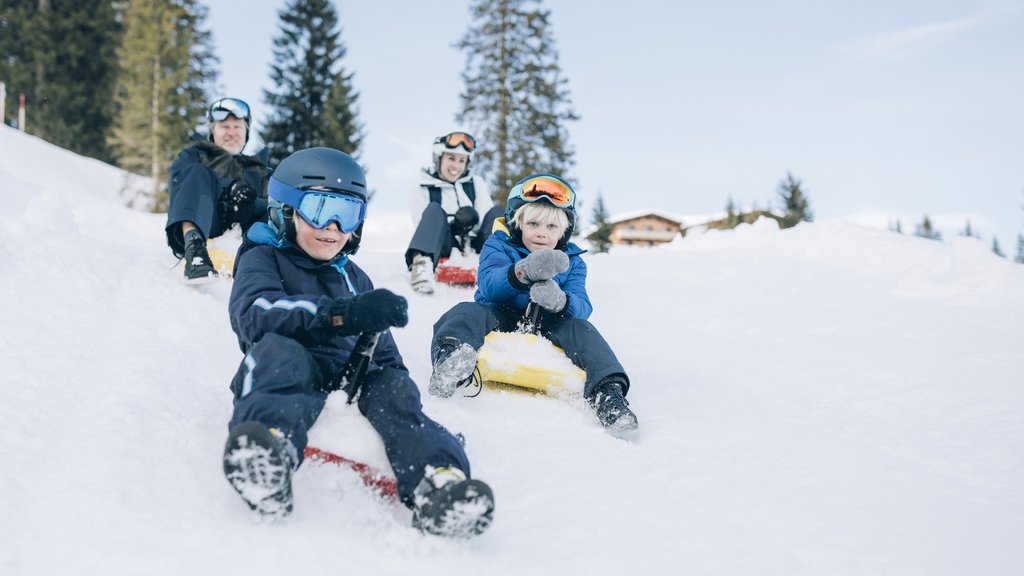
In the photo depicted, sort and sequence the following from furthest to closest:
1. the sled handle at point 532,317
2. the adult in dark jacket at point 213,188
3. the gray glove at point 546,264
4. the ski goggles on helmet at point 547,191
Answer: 1. the adult in dark jacket at point 213,188
2. the ski goggles on helmet at point 547,191
3. the sled handle at point 532,317
4. the gray glove at point 546,264

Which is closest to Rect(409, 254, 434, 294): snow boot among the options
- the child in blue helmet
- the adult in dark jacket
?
the adult in dark jacket

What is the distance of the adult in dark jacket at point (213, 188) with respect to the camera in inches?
Result: 167

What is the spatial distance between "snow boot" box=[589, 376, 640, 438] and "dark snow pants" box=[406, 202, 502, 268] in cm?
276

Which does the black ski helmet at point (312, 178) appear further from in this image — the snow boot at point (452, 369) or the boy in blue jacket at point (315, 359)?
the snow boot at point (452, 369)

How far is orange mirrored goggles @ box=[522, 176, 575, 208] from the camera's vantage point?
3.49m

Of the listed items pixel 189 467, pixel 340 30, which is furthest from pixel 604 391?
pixel 340 30

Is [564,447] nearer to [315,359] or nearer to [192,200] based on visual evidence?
[315,359]

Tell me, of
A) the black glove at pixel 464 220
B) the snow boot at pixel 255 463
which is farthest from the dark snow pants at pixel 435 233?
the snow boot at pixel 255 463

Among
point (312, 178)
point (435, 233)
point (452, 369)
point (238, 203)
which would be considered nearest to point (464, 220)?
point (435, 233)

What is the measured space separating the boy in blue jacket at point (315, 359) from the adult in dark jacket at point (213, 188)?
83.2 inches

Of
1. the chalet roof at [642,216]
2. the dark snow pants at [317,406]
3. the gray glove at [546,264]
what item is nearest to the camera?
the dark snow pants at [317,406]

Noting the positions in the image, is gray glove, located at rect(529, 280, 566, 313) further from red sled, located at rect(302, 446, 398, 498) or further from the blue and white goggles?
red sled, located at rect(302, 446, 398, 498)

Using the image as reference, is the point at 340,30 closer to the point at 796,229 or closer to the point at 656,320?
the point at 796,229

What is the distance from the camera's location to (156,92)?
22688mm
